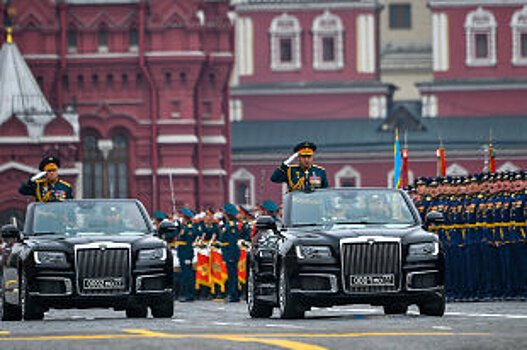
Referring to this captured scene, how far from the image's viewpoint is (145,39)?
68.4 metres

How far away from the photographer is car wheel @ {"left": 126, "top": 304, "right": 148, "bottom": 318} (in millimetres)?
20703

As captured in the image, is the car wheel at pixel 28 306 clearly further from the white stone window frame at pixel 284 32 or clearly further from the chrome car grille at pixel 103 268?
the white stone window frame at pixel 284 32

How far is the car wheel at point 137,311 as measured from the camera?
67.9ft

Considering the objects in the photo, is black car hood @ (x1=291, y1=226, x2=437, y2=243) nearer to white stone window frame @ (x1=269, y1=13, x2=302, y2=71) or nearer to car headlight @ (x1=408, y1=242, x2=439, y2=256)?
car headlight @ (x1=408, y1=242, x2=439, y2=256)

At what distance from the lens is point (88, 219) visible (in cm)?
2145

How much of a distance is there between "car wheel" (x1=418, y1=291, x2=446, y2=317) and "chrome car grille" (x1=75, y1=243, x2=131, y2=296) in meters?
3.24

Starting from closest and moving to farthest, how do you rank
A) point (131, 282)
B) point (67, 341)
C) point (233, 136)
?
point (67, 341)
point (131, 282)
point (233, 136)

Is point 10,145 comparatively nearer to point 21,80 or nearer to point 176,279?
point 21,80

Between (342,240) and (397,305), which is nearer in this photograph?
(342,240)

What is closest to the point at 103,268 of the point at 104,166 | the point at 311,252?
the point at 311,252

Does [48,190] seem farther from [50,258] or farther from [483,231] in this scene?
[483,231]

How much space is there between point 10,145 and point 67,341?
164 ft

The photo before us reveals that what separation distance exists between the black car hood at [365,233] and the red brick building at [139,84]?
159ft

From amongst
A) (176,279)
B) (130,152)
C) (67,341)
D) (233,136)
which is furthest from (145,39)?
(67,341)
